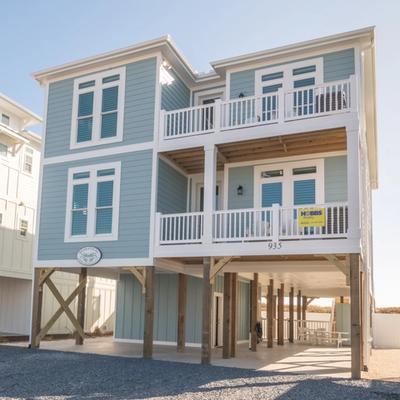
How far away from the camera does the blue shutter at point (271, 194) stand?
15.2 metres

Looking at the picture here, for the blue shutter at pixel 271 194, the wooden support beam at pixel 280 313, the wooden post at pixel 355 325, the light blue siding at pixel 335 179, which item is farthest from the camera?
the wooden support beam at pixel 280 313

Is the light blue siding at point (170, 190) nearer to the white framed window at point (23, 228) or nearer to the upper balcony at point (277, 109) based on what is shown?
the upper balcony at point (277, 109)

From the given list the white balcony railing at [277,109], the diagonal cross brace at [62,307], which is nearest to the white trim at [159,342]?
the diagonal cross brace at [62,307]

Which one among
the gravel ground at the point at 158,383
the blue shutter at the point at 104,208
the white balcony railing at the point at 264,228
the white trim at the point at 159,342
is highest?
the blue shutter at the point at 104,208

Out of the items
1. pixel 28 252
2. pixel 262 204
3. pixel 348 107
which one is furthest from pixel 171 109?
pixel 28 252

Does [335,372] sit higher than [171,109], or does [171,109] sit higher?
[171,109]

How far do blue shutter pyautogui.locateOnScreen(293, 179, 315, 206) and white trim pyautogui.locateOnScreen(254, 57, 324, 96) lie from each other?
2.69 metres

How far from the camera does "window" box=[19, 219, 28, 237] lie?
76.0 feet

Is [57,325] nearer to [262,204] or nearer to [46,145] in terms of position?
[46,145]

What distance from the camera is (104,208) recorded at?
1570 centimetres

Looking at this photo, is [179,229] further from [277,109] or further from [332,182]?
[332,182]

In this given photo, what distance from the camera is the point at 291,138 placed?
46.3 ft

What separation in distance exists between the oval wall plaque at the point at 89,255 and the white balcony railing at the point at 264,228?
6.81 ft

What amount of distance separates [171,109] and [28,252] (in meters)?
11.2
